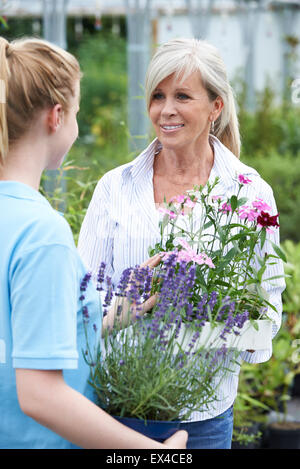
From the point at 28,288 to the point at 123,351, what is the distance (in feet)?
1.02

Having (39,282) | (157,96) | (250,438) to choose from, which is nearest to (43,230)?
(39,282)

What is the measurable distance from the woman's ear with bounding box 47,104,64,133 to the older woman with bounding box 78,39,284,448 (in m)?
0.87

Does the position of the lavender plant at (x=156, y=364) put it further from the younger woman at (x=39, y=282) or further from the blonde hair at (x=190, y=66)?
the blonde hair at (x=190, y=66)

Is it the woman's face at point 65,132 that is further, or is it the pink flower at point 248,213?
the pink flower at point 248,213

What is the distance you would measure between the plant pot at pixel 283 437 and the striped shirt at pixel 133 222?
1.86 metres

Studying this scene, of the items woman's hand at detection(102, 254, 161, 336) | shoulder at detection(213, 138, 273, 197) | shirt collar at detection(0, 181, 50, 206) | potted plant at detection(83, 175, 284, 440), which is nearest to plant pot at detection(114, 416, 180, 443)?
potted plant at detection(83, 175, 284, 440)

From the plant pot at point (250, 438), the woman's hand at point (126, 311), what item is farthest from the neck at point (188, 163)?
the plant pot at point (250, 438)

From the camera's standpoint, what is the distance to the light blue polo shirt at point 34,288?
118 centimetres

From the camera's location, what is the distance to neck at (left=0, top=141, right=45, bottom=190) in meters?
1.30

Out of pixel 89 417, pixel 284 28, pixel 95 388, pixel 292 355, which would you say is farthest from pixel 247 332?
pixel 284 28

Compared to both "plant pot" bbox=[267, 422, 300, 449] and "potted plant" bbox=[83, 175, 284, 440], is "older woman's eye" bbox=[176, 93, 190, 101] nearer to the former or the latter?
"potted plant" bbox=[83, 175, 284, 440]

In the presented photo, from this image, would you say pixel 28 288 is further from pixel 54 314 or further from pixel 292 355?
pixel 292 355

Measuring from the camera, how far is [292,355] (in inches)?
161

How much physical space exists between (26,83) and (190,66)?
1.07 m
